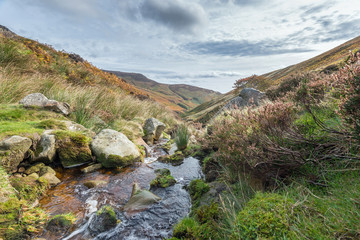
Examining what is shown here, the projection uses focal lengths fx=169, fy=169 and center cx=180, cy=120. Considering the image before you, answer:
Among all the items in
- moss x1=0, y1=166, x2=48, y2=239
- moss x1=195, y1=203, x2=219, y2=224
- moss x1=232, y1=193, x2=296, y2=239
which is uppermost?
moss x1=232, y1=193, x2=296, y2=239

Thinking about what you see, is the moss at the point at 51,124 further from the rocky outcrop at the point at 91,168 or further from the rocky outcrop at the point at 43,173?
the rocky outcrop at the point at 91,168

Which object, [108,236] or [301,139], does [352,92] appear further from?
[108,236]

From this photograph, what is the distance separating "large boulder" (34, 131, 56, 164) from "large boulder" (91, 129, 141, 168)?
1127mm

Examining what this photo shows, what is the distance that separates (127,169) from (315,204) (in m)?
5.06

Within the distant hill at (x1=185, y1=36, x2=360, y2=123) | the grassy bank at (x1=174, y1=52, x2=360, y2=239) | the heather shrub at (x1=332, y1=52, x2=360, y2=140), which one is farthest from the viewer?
the distant hill at (x1=185, y1=36, x2=360, y2=123)

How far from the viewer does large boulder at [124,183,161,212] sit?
3.78m

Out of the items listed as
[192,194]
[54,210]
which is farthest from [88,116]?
[192,194]

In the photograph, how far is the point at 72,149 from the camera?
505 cm

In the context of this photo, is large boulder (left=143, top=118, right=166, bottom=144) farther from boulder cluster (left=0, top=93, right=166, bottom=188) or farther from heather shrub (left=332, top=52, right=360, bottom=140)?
heather shrub (left=332, top=52, right=360, bottom=140)

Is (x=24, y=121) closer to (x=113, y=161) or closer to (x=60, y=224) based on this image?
(x=113, y=161)

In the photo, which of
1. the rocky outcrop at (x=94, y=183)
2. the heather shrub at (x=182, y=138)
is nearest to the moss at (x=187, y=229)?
the rocky outcrop at (x=94, y=183)

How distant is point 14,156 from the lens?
3.77 m

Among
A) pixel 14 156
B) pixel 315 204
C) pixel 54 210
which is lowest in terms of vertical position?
pixel 54 210

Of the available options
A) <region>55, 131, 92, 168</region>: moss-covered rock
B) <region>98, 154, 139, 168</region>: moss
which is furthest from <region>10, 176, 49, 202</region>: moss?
<region>98, 154, 139, 168</region>: moss
